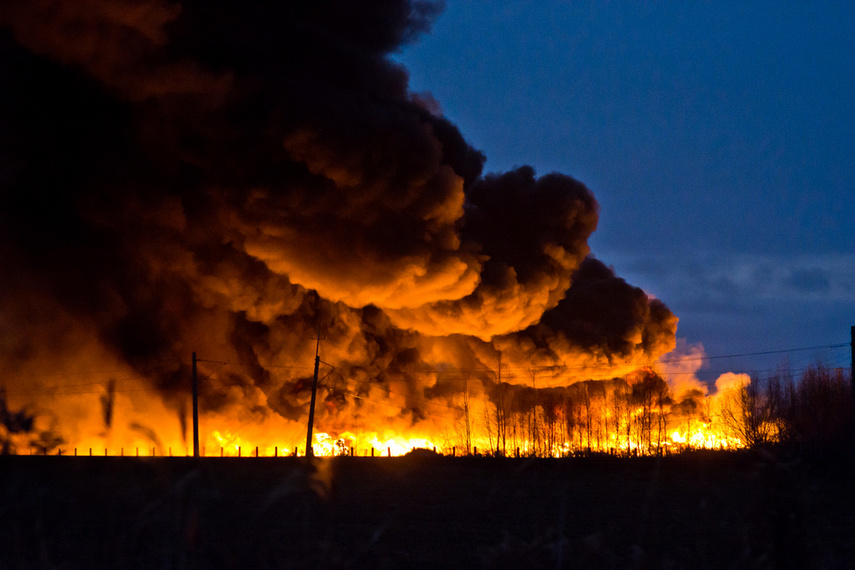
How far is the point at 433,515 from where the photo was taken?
1648cm

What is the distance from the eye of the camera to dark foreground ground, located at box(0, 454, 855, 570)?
332 inches

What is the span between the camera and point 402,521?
15.6 meters

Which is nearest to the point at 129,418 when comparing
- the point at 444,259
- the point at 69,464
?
the point at 69,464

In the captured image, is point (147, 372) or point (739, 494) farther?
point (147, 372)

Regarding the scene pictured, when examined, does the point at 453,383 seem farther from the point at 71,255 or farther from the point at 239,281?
the point at 71,255

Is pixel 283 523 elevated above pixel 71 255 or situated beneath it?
situated beneath

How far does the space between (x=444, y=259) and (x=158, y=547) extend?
1170 inches

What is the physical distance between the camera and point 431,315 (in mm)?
44875

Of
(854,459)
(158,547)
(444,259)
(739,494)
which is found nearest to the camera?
(158,547)

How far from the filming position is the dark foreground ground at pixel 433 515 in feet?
27.6

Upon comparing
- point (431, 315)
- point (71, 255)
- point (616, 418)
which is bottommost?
point (616, 418)

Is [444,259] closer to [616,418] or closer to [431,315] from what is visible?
[431,315]

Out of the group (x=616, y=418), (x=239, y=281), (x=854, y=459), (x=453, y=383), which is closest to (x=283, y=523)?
(x=854, y=459)

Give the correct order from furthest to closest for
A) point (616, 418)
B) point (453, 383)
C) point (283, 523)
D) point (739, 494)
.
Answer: point (616, 418) → point (453, 383) → point (739, 494) → point (283, 523)
